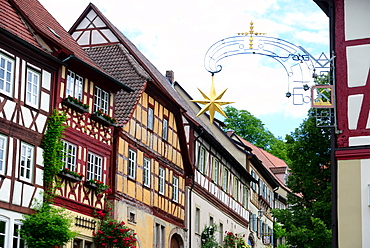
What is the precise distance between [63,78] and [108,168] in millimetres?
4315

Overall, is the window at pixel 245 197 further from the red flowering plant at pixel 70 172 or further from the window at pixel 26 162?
the window at pixel 26 162

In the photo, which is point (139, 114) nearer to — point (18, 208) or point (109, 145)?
Result: point (109, 145)

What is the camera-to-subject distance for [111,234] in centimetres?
2647

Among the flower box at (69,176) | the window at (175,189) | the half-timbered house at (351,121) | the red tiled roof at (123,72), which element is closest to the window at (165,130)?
the window at (175,189)

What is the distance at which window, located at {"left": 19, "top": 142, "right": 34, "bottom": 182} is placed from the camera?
22109mm

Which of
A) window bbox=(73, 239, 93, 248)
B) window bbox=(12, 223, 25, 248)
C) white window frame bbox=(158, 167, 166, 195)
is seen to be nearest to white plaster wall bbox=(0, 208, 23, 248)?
window bbox=(12, 223, 25, 248)

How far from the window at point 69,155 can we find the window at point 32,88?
6.10 ft

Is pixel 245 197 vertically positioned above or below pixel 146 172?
above

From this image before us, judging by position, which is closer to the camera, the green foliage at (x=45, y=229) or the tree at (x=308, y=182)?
the green foliage at (x=45, y=229)

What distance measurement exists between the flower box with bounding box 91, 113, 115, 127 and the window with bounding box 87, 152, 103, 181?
1176 millimetres

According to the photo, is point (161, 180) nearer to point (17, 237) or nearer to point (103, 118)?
point (103, 118)

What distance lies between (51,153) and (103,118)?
3.97 meters

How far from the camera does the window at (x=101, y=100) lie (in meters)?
27.0

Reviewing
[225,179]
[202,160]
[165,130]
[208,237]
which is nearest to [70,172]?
[165,130]
